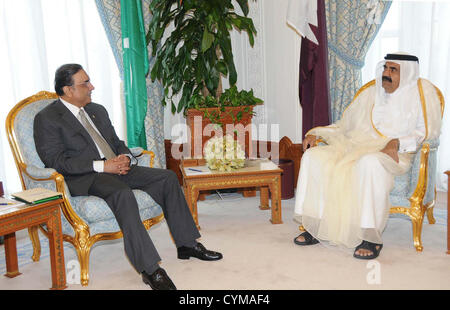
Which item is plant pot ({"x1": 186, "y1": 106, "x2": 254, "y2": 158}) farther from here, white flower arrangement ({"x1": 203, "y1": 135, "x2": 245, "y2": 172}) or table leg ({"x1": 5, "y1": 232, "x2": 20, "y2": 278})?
table leg ({"x1": 5, "y1": 232, "x2": 20, "y2": 278})

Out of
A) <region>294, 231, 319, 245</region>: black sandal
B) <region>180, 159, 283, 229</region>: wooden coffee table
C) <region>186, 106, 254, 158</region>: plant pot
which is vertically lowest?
<region>294, 231, 319, 245</region>: black sandal

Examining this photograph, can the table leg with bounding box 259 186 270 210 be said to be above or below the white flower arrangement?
below

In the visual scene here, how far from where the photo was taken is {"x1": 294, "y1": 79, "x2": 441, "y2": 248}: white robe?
310cm

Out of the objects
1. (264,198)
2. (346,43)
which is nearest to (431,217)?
(264,198)

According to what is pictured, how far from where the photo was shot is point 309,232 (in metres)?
3.39

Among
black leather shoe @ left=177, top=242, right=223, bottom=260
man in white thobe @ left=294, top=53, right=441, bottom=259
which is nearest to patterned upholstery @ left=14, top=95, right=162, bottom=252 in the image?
black leather shoe @ left=177, top=242, right=223, bottom=260

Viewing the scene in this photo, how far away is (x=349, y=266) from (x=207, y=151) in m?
A: 1.47

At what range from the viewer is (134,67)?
4625mm

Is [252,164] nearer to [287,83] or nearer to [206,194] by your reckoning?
[206,194]

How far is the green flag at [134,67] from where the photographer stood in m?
4.55

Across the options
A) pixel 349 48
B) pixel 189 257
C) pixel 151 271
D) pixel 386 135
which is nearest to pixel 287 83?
pixel 349 48

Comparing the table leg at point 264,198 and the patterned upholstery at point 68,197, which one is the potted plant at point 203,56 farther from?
the patterned upholstery at point 68,197

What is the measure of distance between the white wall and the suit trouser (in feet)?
7.12
